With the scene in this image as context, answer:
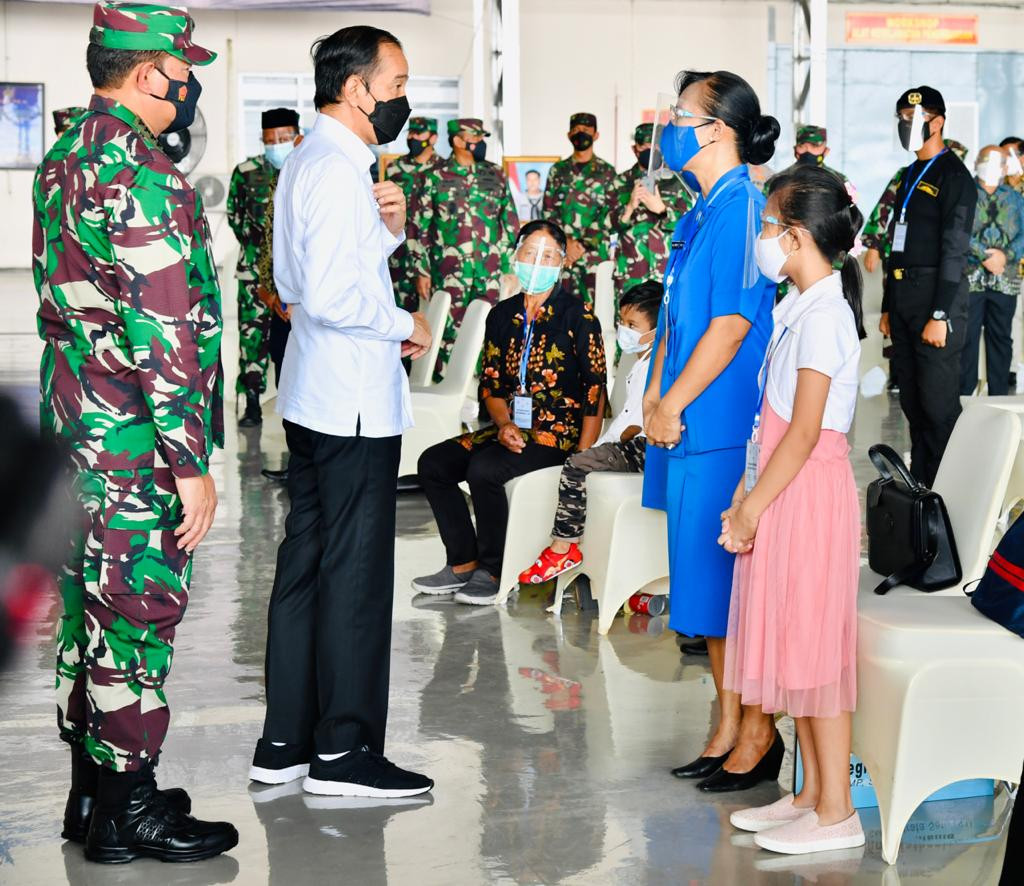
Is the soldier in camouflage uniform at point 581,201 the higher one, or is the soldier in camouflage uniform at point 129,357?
the soldier in camouflage uniform at point 581,201

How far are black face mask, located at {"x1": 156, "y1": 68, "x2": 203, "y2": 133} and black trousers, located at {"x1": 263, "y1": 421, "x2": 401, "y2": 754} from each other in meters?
0.69

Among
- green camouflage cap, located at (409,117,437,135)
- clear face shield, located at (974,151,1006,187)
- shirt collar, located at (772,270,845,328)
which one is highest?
green camouflage cap, located at (409,117,437,135)

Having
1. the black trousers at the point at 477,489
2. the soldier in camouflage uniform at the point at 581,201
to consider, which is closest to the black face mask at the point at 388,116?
the black trousers at the point at 477,489

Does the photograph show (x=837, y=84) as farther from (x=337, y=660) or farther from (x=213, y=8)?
(x=337, y=660)

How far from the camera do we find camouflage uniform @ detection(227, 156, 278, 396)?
26.6 feet

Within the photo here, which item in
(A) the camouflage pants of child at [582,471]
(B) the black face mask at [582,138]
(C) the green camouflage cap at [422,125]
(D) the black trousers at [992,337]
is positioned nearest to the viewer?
(A) the camouflage pants of child at [582,471]

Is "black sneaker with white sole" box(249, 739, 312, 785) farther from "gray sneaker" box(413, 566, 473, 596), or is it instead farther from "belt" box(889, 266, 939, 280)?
"belt" box(889, 266, 939, 280)

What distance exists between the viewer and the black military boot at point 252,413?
29.5ft

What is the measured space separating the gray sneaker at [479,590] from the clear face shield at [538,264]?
97 centimetres

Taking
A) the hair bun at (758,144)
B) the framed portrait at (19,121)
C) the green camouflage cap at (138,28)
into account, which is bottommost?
the hair bun at (758,144)

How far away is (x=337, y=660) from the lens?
121 inches

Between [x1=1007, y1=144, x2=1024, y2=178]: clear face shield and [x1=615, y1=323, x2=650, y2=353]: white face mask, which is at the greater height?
[x1=1007, y1=144, x2=1024, y2=178]: clear face shield

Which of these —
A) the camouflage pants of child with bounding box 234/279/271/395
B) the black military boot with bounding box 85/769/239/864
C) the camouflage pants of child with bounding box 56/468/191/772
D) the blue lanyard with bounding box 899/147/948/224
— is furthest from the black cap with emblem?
the camouflage pants of child with bounding box 234/279/271/395

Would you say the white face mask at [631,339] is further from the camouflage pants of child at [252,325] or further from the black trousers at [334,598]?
the camouflage pants of child at [252,325]
